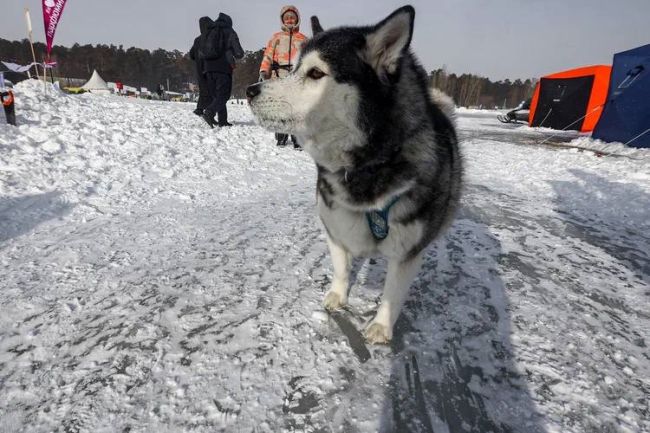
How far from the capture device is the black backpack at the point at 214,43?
767 cm

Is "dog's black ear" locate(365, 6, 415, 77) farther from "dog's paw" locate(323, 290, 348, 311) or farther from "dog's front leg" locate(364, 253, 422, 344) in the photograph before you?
"dog's paw" locate(323, 290, 348, 311)

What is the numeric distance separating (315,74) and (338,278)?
1.32 meters

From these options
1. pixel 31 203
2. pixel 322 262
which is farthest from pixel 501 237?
pixel 31 203

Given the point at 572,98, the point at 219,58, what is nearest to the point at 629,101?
the point at 572,98

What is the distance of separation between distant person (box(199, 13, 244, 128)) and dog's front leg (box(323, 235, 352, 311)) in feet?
21.7

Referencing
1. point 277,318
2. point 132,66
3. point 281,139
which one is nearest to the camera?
point 277,318

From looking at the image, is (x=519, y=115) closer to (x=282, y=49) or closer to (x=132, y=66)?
(x=282, y=49)

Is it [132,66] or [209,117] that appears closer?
[209,117]

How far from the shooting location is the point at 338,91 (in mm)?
1897

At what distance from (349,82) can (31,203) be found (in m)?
3.46

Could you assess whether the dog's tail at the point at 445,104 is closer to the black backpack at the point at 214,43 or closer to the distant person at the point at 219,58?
the distant person at the point at 219,58

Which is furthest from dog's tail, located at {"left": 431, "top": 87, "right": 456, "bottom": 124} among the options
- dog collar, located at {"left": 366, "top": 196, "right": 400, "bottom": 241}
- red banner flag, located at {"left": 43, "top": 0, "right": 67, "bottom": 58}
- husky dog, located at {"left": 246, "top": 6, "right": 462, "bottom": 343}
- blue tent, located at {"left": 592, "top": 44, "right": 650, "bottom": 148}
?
blue tent, located at {"left": 592, "top": 44, "right": 650, "bottom": 148}

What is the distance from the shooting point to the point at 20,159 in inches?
156

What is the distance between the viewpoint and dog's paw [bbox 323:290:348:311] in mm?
2291
